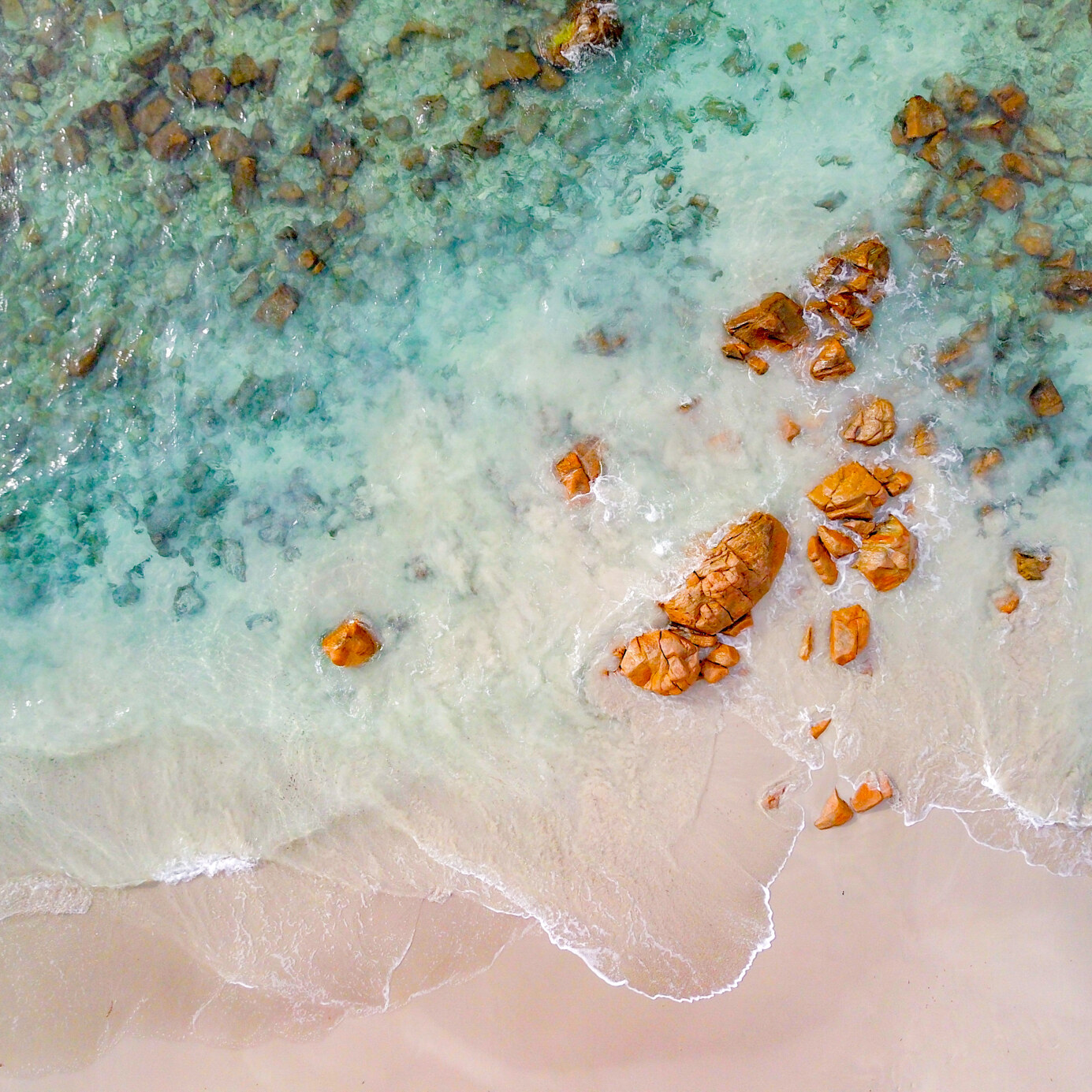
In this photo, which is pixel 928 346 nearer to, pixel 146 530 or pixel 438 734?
pixel 438 734

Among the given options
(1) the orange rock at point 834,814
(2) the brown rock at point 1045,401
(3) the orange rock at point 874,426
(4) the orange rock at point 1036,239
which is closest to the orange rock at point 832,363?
(3) the orange rock at point 874,426

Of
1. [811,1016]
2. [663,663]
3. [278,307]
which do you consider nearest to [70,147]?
[278,307]

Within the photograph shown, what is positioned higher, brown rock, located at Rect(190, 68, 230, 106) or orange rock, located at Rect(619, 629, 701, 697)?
brown rock, located at Rect(190, 68, 230, 106)

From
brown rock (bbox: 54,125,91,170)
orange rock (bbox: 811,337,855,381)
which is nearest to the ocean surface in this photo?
brown rock (bbox: 54,125,91,170)

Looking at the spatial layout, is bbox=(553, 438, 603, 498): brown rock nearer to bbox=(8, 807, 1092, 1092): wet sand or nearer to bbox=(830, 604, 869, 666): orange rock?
bbox=(830, 604, 869, 666): orange rock

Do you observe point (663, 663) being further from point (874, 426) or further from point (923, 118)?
point (923, 118)

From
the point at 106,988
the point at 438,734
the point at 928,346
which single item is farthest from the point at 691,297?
the point at 106,988

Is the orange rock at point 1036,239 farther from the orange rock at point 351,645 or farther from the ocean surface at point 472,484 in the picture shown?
the orange rock at point 351,645
